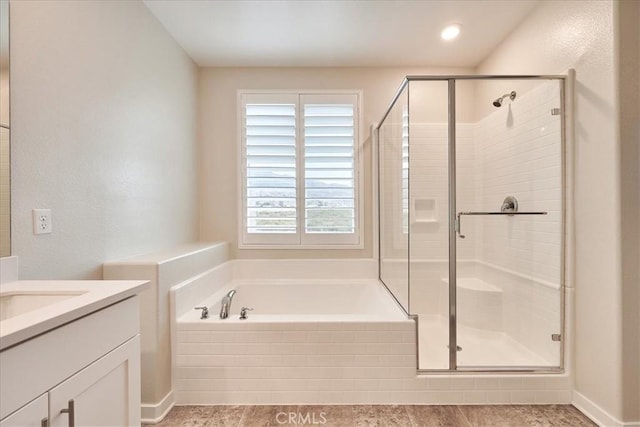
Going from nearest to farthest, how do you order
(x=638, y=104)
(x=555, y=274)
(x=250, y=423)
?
(x=638, y=104)
(x=250, y=423)
(x=555, y=274)

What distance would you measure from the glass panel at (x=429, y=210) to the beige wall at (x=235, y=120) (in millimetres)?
503

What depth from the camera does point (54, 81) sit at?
1.49 m

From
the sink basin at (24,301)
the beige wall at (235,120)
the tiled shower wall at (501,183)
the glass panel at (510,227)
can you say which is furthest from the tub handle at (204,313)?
the glass panel at (510,227)

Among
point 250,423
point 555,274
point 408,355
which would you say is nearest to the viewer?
point 250,423

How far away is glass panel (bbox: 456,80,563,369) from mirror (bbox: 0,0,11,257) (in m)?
2.38

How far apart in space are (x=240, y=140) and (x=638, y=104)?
111 inches

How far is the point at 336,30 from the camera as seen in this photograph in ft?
8.38

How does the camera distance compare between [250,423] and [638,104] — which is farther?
[250,423]

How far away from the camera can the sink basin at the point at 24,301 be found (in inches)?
45.0

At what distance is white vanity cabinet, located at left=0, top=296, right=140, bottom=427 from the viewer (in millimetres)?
753

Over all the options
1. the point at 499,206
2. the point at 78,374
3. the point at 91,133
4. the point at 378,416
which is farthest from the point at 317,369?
the point at 499,206

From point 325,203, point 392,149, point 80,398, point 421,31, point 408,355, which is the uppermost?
point 421,31

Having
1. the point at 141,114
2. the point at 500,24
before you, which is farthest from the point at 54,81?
the point at 500,24

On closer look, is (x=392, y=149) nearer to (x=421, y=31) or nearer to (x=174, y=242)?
(x=421, y=31)
